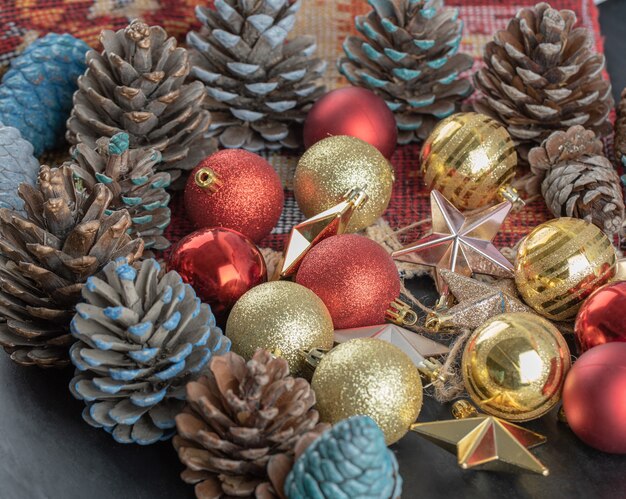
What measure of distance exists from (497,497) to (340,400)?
0.41 feet

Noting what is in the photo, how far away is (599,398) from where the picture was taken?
0.53 meters

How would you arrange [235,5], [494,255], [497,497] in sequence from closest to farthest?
[497,497] → [494,255] → [235,5]

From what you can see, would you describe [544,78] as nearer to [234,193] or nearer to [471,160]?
[471,160]

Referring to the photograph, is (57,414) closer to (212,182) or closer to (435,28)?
(212,182)

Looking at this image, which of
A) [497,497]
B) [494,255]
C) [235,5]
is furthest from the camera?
[235,5]

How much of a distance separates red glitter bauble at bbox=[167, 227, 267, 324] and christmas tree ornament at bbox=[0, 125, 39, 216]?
0.16 meters

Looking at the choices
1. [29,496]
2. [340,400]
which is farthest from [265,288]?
[29,496]

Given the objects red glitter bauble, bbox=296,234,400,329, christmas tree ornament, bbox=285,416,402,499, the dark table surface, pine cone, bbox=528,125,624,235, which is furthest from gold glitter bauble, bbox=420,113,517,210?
christmas tree ornament, bbox=285,416,402,499

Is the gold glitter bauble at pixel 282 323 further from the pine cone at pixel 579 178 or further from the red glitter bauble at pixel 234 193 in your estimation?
the pine cone at pixel 579 178

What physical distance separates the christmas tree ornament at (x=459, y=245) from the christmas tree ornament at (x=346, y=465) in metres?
0.26

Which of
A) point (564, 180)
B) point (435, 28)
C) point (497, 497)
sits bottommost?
point (497, 497)

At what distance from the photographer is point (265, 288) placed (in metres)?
0.60

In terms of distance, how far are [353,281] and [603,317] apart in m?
0.19

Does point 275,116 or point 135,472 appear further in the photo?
point 275,116
